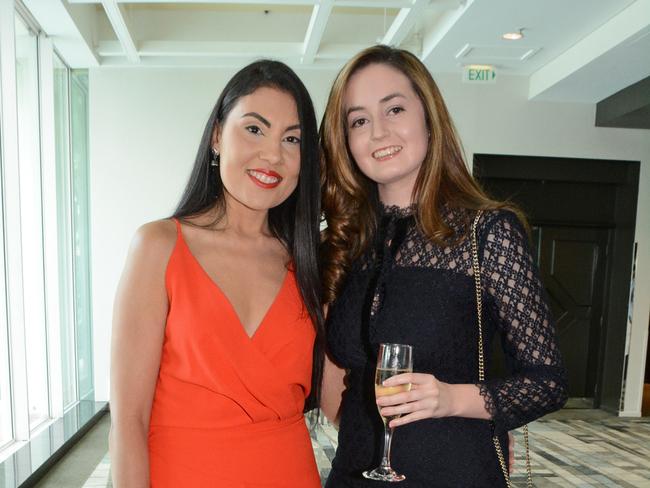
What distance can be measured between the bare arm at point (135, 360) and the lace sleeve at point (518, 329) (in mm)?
905

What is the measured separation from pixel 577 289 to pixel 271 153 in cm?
652

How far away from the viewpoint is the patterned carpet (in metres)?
4.69

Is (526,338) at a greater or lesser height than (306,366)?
greater

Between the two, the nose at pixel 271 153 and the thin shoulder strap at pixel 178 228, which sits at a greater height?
the nose at pixel 271 153

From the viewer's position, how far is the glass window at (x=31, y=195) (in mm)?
5164

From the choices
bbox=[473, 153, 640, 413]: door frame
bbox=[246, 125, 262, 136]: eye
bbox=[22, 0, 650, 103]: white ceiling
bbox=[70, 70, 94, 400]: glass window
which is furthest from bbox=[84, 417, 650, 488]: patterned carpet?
bbox=[22, 0, 650, 103]: white ceiling

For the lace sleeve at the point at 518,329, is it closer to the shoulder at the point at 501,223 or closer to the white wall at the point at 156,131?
the shoulder at the point at 501,223

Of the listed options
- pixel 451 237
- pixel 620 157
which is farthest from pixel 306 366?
pixel 620 157

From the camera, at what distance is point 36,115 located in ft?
17.5

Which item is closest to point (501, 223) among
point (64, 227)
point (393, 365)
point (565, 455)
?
point (393, 365)

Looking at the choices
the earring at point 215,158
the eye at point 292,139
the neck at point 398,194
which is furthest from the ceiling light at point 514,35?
the earring at point 215,158

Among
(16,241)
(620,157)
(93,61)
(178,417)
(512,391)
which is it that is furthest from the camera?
(620,157)

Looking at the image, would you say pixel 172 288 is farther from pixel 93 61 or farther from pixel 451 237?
pixel 93 61

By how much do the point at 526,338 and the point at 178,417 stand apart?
99 centimetres
